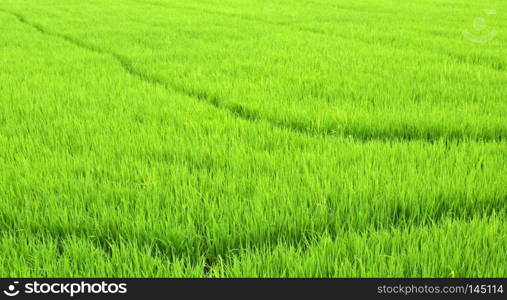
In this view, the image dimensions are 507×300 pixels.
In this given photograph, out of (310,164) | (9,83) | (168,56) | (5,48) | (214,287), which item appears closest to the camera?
(214,287)

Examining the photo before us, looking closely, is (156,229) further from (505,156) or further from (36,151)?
(505,156)

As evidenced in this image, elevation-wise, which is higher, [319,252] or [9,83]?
[9,83]

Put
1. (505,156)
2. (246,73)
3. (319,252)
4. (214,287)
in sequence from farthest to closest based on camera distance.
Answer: (246,73) < (505,156) < (319,252) < (214,287)

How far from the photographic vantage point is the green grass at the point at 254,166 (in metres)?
1.53

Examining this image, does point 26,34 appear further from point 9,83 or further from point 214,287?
point 214,287

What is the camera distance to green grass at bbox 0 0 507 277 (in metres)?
1.53

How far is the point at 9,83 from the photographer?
14.4ft

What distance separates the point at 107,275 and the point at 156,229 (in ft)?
0.96

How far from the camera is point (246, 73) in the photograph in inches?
189

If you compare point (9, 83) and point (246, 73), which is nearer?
point (9, 83)

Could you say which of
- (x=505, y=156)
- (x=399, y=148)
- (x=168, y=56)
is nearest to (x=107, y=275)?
(x=399, y=148)

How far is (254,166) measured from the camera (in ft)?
7.46

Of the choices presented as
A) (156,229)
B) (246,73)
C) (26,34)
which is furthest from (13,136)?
(26,34)

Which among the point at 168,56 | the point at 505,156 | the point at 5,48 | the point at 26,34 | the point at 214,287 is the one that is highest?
the point at 26,34
